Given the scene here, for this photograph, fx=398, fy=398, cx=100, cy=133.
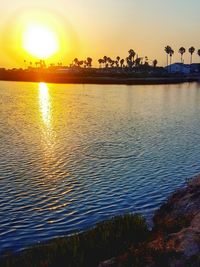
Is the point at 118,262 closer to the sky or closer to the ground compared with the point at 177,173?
closer to the sky

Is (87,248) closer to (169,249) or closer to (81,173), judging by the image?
(169,249)

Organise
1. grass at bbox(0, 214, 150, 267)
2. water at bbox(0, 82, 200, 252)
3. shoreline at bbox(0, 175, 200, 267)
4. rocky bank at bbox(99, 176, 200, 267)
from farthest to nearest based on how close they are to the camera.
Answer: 1. water at bbox(0, 82, 200, 252)
2. grass at bbox(0, 214, 150, 267)
3. shoreline at bbox(0, 175, 200, 267)
4. rocky bank at bbox(99, 176, 200, 267)

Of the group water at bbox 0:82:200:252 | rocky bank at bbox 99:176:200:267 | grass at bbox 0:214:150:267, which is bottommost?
water at bbox 0:82:200:252

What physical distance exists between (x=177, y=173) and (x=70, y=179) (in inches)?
367

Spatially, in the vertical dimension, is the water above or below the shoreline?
below

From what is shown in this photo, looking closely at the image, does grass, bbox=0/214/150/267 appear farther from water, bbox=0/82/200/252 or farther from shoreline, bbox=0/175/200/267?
water, bbox=0/82/200/252

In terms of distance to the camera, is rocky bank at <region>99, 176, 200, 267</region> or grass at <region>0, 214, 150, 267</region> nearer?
rocky bank at <region>99, 176, 200, 267</region>

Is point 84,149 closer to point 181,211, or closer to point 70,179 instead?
point 70,179

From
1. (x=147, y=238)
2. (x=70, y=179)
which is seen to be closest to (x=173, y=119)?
(x=70, y=179)

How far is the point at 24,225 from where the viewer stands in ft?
74.8

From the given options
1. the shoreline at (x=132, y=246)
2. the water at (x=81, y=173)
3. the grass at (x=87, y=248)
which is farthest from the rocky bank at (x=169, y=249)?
the water at (x=81, y=173)

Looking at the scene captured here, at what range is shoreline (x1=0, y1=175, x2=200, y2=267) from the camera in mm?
14656

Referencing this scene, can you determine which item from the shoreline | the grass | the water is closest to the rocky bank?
the shoreline

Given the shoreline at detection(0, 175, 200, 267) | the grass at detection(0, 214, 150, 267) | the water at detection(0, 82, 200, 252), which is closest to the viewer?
the shoreline at detection(0, 175, 200, 267)
